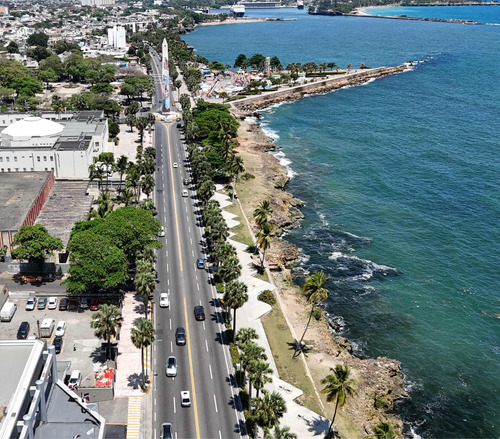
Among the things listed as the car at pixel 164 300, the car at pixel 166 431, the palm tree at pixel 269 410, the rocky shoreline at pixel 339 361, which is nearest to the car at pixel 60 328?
the car at pixel 164 300

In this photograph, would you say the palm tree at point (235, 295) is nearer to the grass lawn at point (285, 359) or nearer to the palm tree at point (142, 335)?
the grass lawn at point (285, 359)

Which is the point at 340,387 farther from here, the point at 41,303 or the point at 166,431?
the point at 41,303

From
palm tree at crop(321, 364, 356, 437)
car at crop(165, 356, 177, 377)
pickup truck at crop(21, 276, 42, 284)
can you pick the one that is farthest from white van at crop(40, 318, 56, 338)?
palm tree at crop(321, 364, 356, 437)

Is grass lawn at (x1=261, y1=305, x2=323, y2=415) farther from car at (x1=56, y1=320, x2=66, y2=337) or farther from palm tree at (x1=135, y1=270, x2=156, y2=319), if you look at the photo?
car at (x1=56, y1=320, x2=66, y2=337)

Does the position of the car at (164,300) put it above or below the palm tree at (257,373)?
below

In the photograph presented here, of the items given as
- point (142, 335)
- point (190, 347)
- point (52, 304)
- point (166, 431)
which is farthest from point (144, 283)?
point (166, 431)

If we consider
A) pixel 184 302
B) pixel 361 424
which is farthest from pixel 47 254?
pixel 361 424
